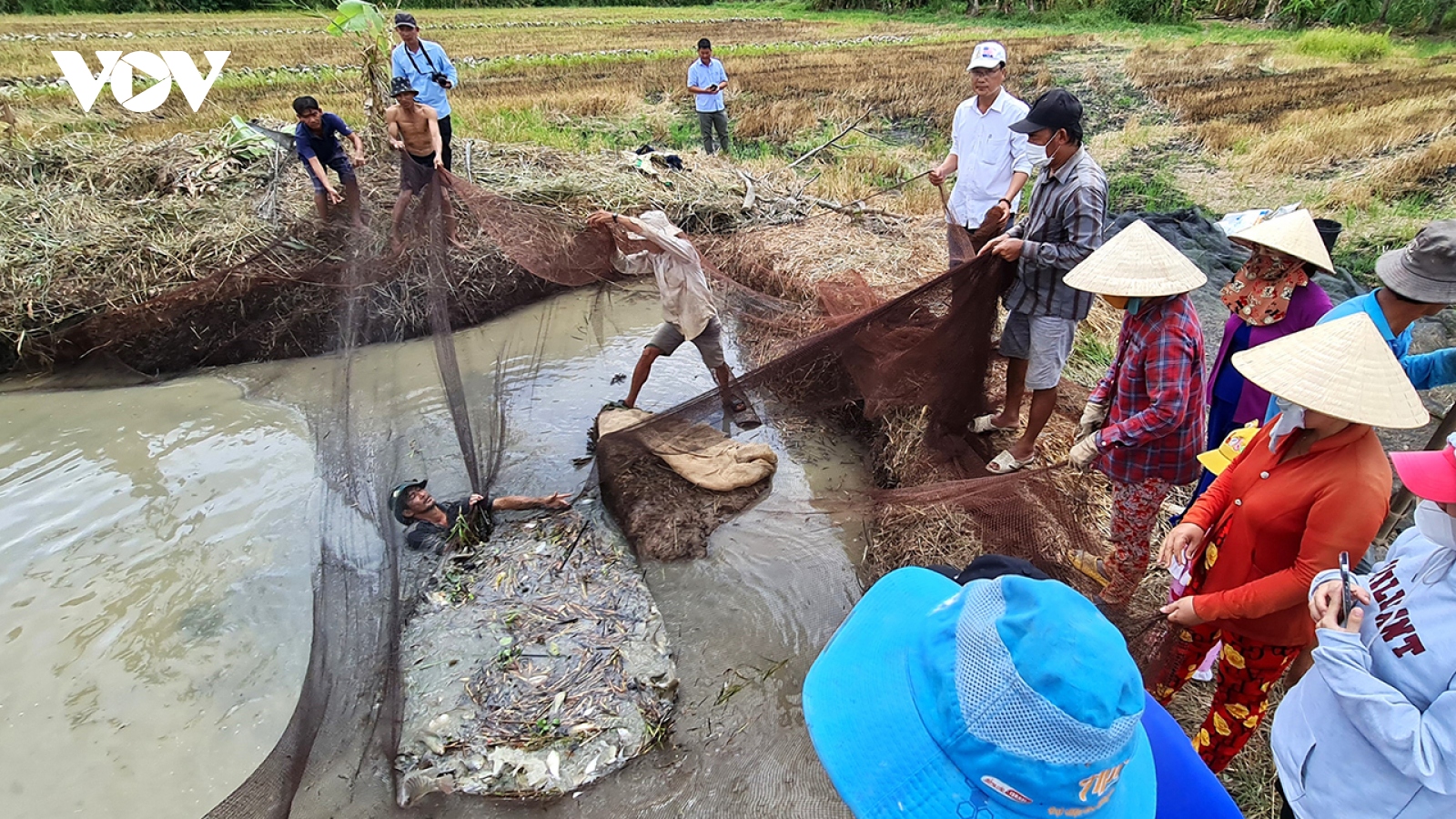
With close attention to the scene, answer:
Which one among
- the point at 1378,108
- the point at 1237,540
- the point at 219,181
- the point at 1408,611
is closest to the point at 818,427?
the point at 1237,540

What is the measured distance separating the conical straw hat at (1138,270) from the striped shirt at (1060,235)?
46 centimetres

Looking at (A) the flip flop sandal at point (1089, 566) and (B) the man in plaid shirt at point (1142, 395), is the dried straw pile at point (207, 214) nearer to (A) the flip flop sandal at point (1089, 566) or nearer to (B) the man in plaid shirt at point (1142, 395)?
(B) the man in plaid shirt at point (1142, 395)

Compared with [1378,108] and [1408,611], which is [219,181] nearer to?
[1408,611]

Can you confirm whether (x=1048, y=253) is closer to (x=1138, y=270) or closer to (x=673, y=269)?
(x=1138, y=270)

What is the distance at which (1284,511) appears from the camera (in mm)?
1580

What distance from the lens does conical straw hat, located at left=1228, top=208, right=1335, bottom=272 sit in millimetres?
2117

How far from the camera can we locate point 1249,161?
7.56 meters

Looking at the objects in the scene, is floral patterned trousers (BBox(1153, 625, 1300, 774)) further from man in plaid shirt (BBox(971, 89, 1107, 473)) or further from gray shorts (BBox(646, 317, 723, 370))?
gray shorts (BBox(646, 317, 723, 370))

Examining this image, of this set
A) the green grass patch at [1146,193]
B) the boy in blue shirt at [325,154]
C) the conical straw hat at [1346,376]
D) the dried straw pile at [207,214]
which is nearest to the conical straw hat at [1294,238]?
the conical straw hat at [1346,376]

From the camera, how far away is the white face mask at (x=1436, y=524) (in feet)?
3.93

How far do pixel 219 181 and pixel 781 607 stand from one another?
6.20 metres

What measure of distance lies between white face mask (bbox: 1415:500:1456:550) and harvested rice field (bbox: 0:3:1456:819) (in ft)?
3.68

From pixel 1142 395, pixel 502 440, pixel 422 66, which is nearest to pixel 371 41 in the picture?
pixel 422 66

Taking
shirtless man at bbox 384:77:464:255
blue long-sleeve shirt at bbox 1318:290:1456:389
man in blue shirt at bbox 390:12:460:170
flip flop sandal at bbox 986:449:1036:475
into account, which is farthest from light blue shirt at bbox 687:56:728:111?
Result: blue long-sleeve shirt at bbox 1318:290:1456:389
